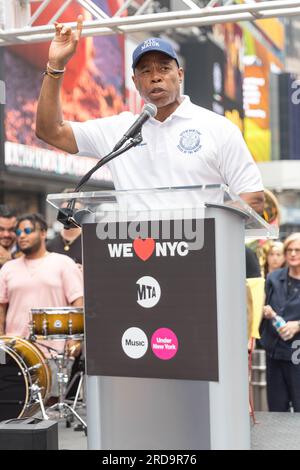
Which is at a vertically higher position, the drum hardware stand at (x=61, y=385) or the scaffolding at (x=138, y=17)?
the scaffolding at (x=138, y=17)

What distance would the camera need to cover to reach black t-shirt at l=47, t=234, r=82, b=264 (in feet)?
27.3

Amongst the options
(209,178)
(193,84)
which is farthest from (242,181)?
(193,84)

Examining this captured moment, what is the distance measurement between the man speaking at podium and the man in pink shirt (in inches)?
143

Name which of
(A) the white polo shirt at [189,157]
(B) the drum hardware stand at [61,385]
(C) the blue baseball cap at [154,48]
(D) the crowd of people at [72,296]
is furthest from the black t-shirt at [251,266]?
(C) the blue baseball cap at [154,48]

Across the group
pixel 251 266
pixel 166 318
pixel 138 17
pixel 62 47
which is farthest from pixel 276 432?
pixel 138 17

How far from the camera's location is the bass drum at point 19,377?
5.96 meters

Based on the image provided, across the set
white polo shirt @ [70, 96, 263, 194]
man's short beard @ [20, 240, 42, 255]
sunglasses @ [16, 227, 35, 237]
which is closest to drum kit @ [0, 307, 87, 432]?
man's short beard @ [20, 240, 42, 255]

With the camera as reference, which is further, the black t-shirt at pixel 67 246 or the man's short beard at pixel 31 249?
the black t-shirt at pixel 67 246

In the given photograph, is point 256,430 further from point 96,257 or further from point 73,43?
point 73,43

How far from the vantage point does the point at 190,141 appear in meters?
3.53

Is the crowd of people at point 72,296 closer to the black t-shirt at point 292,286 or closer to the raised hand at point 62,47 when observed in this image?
the black t-shirt at point 292,286

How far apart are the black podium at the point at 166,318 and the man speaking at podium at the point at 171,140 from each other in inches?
22.2

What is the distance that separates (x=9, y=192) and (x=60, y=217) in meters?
22.3

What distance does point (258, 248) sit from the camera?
8.88m
